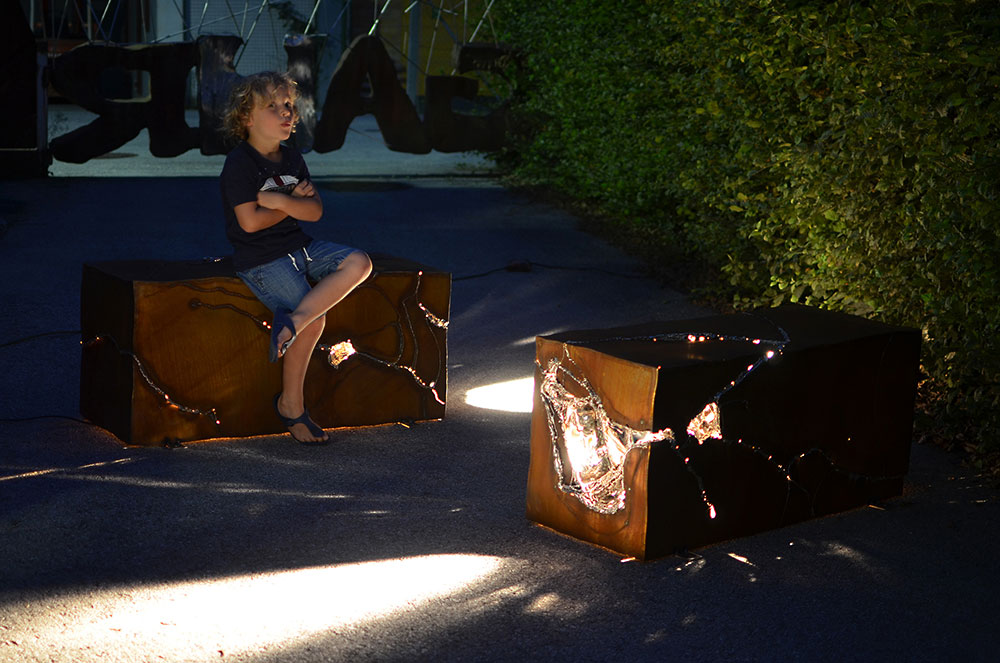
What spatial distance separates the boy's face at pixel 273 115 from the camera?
17.5ft

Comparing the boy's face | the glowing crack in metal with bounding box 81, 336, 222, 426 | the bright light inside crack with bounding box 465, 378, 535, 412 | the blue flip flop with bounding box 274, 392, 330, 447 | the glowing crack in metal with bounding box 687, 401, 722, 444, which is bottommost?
the bright light inside crack with bounding box 465, 378, 535, 412

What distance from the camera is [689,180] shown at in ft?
27.8

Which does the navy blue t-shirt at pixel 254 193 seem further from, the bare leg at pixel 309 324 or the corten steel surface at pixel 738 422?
the corten steel surface at pixel 738 422

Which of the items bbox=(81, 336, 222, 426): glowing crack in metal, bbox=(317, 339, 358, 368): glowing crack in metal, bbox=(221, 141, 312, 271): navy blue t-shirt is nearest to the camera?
bbox=(81, 336, 222, 426): glowing crack in metal

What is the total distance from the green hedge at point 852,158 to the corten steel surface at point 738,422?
2.19 ft

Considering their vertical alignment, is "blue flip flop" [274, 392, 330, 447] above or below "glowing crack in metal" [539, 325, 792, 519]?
below

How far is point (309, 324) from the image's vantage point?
540 centimetres

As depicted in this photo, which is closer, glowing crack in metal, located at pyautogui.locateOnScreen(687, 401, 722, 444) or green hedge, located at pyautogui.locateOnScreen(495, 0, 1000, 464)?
glowing crack in metal, located at pyautogui.locateOnScreen(687, 401, 722, 444)

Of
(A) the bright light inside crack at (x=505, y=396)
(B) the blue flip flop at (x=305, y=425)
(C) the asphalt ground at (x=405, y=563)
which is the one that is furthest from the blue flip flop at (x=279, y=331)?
(A) the bright light inside crack at (x=505, y=396)

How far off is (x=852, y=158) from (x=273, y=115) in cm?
284

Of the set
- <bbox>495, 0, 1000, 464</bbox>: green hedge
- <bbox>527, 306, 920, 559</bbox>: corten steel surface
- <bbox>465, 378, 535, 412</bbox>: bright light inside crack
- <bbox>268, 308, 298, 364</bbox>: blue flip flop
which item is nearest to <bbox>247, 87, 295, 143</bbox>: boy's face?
<bbox>268, 308, 298, 364</bbox>: blue flip flop

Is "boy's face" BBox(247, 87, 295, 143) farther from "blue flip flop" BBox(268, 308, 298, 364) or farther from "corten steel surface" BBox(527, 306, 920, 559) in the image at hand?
"corten steel surface" BBox(527, 306, 920, 559)

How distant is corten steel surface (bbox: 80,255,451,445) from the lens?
526 cm

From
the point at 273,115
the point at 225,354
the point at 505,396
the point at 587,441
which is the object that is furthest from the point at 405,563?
Result: the point at 505,396
